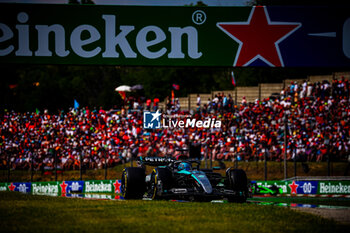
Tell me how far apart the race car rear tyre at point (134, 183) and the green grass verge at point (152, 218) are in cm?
227

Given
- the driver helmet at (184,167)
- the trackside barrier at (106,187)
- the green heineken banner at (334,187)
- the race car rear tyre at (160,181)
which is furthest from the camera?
the trackside barrier at (106,187)

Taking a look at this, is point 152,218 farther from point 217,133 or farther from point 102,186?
point 217,133

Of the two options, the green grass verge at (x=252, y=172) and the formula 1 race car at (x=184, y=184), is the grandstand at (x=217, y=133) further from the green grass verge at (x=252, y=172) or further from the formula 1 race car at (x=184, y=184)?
the formula 1 race car at (x=184, y=184)

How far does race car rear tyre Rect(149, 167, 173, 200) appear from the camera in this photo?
14029 mm

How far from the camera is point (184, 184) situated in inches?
578

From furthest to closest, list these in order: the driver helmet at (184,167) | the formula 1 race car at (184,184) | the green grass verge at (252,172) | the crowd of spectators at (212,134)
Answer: the crowd of spectators at (212,134) < the green grass verge at (252,172) < the driver helmet at (184,167) < the formula 1 race car at (184,184)

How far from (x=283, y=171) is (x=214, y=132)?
3976 millimetres

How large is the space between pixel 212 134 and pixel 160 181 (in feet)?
41.1

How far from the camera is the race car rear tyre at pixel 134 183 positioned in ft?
48.8

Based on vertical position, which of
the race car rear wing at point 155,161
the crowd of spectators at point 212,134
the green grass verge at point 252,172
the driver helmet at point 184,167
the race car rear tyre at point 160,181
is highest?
the crowd of spectators at point 212,134

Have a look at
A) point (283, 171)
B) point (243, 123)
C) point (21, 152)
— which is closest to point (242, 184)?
point (283, 171)

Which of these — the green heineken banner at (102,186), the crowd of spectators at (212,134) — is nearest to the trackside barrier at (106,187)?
the green heineken banner at (102,186)

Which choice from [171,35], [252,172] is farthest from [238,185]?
[252,172]

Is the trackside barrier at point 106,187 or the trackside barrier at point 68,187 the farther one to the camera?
the trackside barrier at point 68,187
